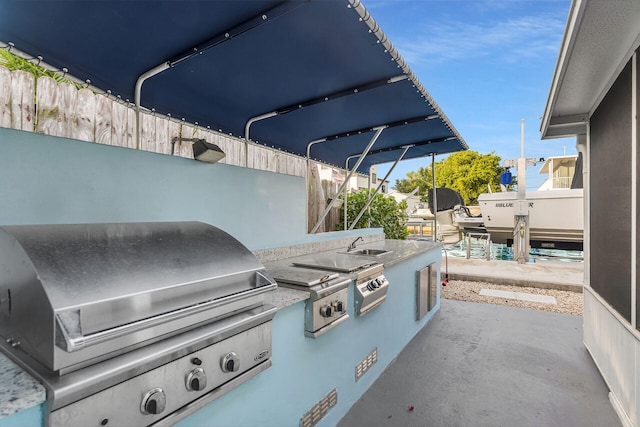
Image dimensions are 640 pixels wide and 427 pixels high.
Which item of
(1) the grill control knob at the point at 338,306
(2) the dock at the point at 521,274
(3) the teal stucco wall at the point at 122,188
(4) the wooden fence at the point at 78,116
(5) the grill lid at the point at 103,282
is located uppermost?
(4) the wooden fence at the point at 78,116

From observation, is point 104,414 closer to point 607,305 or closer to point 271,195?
point 271,195

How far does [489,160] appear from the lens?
23.6 meters

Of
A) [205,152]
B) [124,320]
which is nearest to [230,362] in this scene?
[124,320]

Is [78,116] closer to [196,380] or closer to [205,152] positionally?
[205,152]

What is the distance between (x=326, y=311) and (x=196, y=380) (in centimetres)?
84

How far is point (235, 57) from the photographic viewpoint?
6.34ft

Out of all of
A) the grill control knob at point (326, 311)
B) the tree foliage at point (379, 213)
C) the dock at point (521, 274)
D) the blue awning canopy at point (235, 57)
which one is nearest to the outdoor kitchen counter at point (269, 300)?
the grill control knob at point (326, 311)

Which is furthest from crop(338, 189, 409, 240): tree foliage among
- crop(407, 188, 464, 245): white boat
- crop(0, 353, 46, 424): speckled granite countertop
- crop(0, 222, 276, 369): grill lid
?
crop(0, 353, 46, 424): speckled granite countertop

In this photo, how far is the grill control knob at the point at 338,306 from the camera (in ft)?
5.90

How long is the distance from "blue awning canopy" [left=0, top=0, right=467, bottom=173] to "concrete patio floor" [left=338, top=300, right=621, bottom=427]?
2.37 metres

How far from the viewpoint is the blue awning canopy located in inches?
58.7

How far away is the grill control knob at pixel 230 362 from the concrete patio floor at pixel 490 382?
4.32 ft

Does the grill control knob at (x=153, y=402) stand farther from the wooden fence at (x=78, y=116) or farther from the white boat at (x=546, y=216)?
the white boat at (x=546, y=216)

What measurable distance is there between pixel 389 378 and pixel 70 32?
10.7 feet
